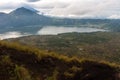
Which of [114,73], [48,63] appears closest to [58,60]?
[48,63]

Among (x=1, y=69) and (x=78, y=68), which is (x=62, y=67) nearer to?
(x=78, y=68)

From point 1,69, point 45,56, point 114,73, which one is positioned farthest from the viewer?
point 45,56

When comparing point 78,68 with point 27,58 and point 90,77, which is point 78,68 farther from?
point 27,58

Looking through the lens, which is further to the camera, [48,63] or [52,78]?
[48,63]

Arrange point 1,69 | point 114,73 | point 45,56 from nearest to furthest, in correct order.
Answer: point 1,69
point 114,73
point 45,56

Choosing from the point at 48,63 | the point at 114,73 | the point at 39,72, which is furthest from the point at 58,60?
the point at 114,73

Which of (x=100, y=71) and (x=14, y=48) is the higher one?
(x=14, y=48)
